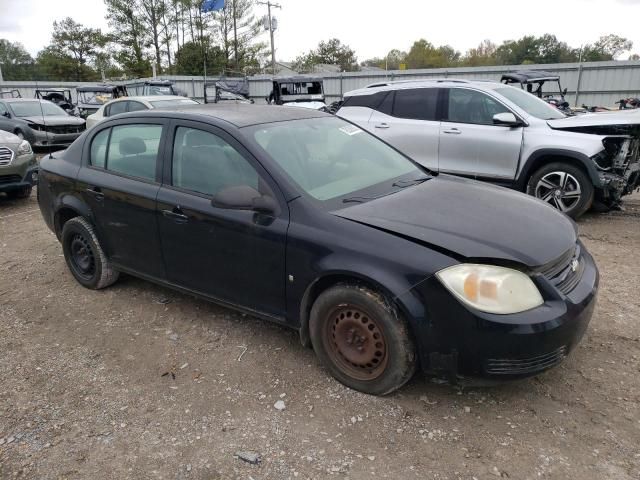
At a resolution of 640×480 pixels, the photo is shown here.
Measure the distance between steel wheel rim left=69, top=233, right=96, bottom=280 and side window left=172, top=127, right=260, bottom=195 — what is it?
4.73 ft

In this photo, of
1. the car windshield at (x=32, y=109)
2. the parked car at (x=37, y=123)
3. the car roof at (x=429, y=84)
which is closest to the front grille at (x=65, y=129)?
the parked car at (x=37, y=123)

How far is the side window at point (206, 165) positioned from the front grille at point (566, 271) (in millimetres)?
1760

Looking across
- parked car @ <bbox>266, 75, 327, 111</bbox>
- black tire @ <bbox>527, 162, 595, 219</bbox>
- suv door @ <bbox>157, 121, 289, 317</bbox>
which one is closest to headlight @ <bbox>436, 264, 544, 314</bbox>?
suv door @ <bbox>157, 121, 289, 317</bbox>

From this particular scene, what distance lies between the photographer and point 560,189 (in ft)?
20.6

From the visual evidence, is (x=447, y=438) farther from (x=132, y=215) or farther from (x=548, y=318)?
(x=132, y=215)

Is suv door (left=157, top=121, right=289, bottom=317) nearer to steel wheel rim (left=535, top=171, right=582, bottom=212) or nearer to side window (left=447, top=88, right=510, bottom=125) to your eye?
steel wheel rim (left=535, top=171, right=582, bottom=212)

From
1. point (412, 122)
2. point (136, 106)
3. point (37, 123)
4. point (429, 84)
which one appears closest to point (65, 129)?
point (37, 123)

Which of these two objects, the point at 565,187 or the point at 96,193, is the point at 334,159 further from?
the point at 565,187

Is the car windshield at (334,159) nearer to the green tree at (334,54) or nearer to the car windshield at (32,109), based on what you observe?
the car windshield at (32,109)

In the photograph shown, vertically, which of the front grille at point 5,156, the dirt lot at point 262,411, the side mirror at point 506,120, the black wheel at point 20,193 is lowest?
the dirt lot at point 262,411

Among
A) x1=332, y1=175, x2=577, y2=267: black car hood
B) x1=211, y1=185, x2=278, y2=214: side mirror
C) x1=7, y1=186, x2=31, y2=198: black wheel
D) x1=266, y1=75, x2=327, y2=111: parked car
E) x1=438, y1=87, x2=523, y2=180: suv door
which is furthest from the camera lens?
x1=266, y1=75, x2=327, y2=111: parked car

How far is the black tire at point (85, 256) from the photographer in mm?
4305

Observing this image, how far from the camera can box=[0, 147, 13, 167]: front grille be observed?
7581 mm

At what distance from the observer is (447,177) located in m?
3.80
